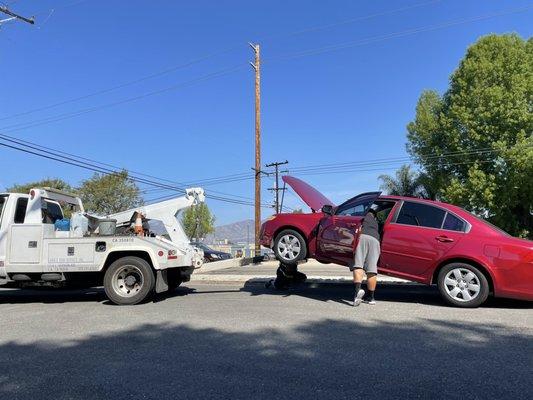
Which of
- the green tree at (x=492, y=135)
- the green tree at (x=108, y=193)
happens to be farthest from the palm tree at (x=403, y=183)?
the green tree at (x=108, y=193)

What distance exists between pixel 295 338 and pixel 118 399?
245 cm

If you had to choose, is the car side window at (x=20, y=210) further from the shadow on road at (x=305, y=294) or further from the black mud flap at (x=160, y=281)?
the black mud flap at (x=160, y=281)

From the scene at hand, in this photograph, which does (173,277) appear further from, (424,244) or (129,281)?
(424,244)

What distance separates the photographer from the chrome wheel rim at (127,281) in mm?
9250

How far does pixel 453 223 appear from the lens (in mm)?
8273

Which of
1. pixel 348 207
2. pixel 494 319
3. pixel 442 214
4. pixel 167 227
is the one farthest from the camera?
pixel 167 227

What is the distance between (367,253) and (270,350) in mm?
3369

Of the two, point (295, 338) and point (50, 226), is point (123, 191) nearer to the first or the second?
point (50, 226)

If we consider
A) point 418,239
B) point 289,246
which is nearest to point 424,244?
point 418,239

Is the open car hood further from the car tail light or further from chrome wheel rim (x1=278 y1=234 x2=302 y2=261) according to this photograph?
the car tail light

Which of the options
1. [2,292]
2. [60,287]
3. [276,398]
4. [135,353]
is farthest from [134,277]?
[276,398]

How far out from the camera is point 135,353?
18.4 ft

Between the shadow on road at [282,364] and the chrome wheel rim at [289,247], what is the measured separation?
2.78 meters

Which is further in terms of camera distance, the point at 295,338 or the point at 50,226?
the point at 50,226
